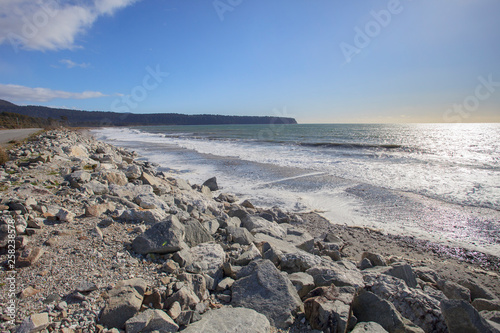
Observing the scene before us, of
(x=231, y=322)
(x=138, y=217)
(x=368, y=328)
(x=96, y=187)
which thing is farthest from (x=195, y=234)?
(x=96, y=187)

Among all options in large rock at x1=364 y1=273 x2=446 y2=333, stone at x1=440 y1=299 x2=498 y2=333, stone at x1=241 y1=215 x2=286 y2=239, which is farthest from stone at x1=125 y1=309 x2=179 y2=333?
stone at x1=241 y1=215 x2=286 y2=239

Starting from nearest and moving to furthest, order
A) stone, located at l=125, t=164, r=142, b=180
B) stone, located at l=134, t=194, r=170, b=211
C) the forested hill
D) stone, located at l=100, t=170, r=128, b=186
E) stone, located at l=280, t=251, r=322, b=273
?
stone, located at l=280, t=251, r=322, b=273, stone, located at l=134, t=194, r=170, b=211, stone, located at l=100, t=170, r=128, b=186, stone, located at l=125, t=164, r=142, b=180, the forested hill

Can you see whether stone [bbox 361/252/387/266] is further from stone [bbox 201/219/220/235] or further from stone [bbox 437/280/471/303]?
stone [bbox 201/219/220/235]

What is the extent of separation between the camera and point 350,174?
13344 mm

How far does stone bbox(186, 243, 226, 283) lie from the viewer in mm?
3215

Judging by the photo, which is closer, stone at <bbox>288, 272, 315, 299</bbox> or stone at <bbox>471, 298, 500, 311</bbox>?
stone at <bbox>288, 272, 315, 299</bbox>

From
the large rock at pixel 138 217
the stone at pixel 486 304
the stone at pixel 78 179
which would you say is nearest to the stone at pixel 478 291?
the stone at pixel 486 304

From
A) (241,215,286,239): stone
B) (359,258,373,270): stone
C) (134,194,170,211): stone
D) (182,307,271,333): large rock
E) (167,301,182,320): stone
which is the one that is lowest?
(359,258,373,270): stone

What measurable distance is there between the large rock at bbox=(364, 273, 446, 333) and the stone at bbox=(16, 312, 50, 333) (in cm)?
338

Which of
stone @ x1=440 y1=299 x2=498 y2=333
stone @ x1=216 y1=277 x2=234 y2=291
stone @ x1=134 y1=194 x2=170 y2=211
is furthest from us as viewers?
stone @ x1=134 y1=194 x2=170 y2=211

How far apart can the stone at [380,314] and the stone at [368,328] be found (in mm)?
208

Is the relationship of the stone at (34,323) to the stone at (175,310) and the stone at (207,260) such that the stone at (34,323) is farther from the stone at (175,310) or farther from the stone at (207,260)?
the stone at (207,260)

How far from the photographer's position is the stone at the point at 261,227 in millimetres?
5332

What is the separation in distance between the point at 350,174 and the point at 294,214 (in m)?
7.11
